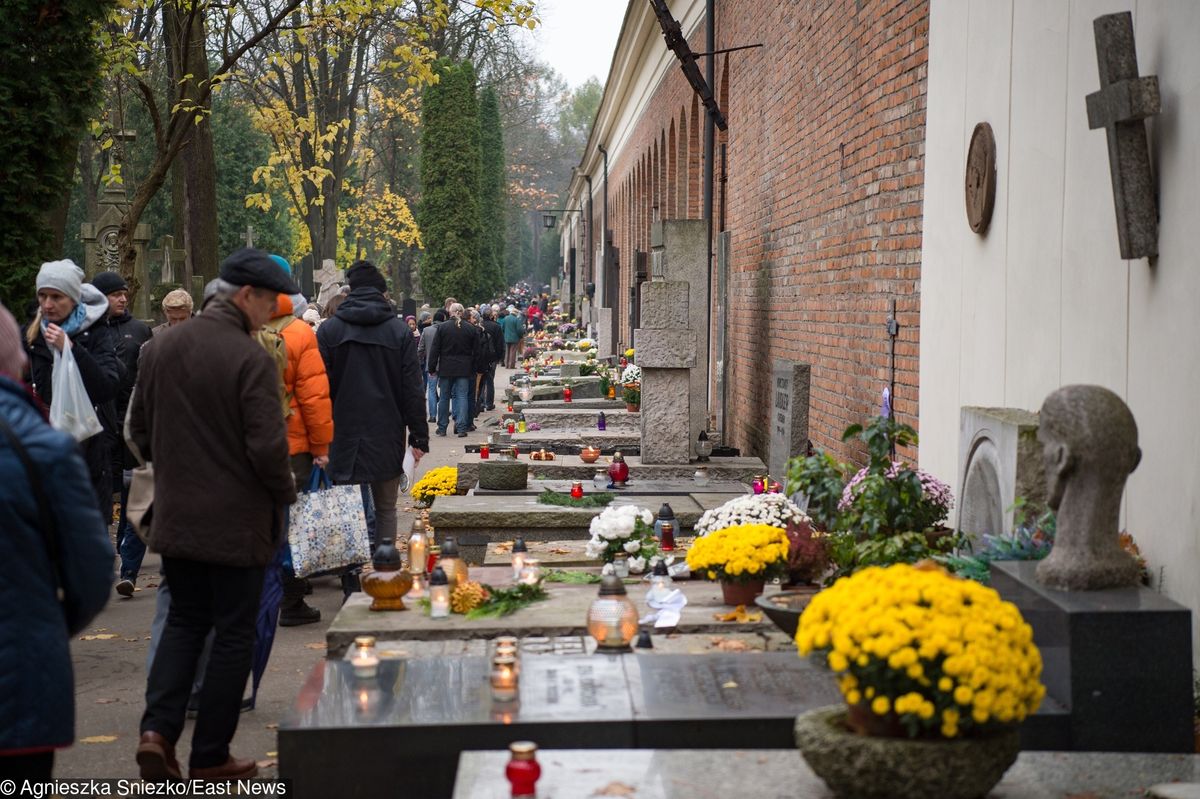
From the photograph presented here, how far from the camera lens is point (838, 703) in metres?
4.91

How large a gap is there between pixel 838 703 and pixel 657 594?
1.92m

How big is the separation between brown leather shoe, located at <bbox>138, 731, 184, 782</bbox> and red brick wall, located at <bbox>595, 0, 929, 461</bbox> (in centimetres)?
494

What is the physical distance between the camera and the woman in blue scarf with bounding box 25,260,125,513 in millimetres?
7871

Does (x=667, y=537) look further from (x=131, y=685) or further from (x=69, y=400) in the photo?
(x=69, y=400)

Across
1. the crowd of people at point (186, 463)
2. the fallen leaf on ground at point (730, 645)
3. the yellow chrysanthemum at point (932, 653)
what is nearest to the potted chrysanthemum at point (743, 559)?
the fallen leaf on ground at point (730, 645)

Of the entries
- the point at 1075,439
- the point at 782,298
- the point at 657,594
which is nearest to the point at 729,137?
the point at 782,298

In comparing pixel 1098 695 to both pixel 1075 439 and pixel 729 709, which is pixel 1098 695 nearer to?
pixel 1075 439

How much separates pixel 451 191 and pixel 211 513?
1565 inches

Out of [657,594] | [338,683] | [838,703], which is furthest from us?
[657,594]

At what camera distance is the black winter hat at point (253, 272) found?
550 cm

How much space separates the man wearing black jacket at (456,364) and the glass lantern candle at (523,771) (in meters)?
16.7

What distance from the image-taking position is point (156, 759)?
17.1 ft

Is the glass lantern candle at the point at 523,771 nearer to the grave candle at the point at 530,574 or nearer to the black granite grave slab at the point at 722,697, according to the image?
the black granite grave slab at the point at 722,697

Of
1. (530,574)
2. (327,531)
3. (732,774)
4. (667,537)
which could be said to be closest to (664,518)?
(667,537)
